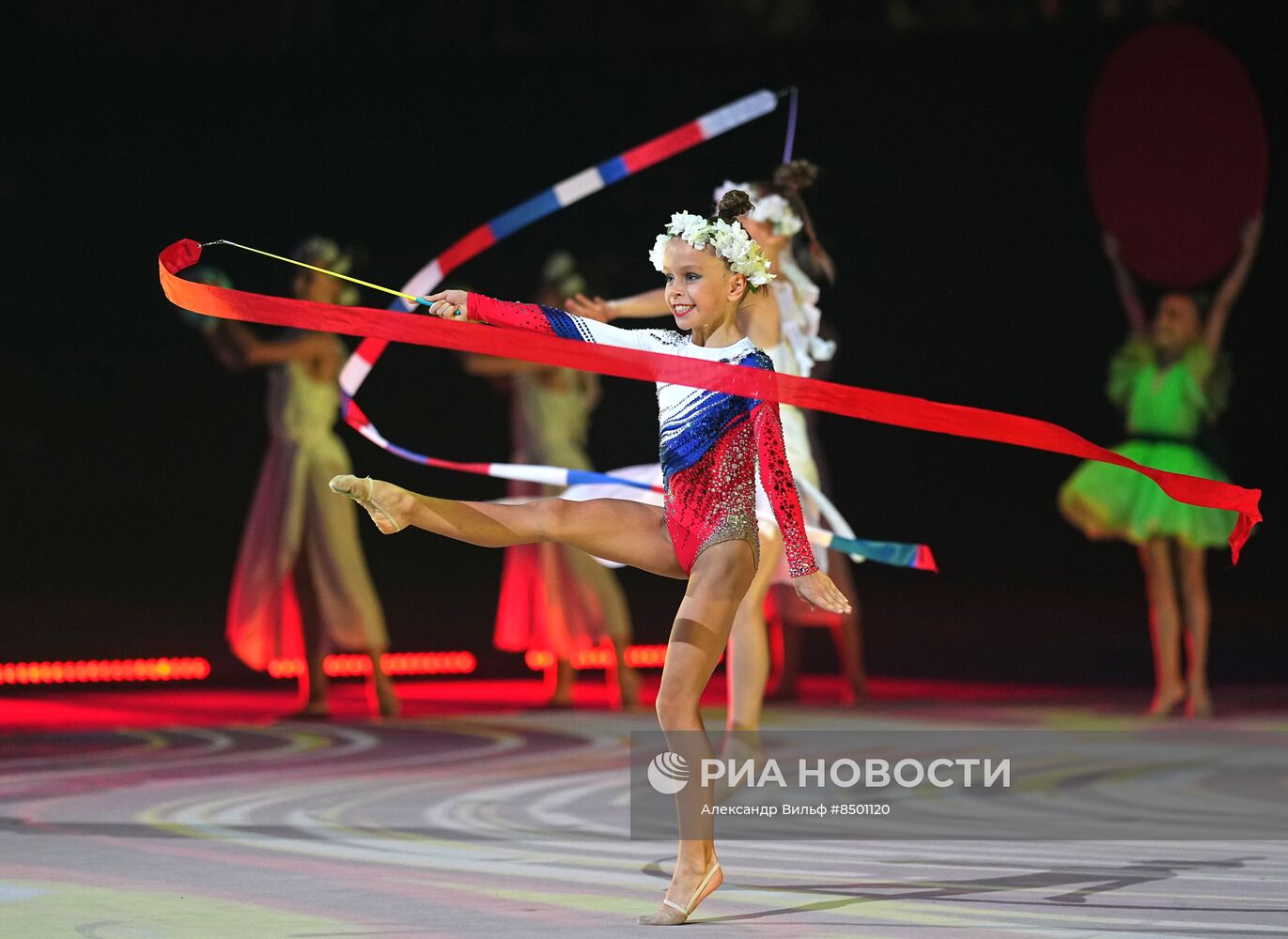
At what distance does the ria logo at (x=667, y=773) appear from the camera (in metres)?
4.61

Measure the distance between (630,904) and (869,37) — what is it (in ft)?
33.9

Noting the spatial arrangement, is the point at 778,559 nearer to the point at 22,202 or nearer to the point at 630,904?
the point at 630,904

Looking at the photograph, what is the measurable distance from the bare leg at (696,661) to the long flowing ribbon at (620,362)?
1.32 feet

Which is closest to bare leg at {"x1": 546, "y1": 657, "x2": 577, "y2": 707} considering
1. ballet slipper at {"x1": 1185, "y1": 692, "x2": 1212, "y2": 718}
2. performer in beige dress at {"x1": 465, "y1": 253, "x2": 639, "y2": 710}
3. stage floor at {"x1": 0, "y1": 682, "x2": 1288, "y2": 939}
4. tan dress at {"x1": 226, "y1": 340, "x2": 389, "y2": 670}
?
performer in beige dress at {"x1": 465, "y1": 253, "x2": 639, "y2": 710}

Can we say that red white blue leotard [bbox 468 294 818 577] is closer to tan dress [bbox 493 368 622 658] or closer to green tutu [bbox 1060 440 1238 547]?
green tutu [bbox 1060 440 1238 547]

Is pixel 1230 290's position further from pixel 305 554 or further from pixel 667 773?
pixel 667 773

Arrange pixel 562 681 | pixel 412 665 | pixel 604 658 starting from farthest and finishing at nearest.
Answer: pixel 604 658 → pixel 412 665 → pixel 562 681

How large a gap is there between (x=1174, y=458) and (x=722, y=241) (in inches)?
217

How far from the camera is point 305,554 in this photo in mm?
9797

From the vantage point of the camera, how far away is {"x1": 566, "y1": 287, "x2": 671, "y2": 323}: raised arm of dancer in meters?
6.27

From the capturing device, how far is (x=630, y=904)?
15.3 ft

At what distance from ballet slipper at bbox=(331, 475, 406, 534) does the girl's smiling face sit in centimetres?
88

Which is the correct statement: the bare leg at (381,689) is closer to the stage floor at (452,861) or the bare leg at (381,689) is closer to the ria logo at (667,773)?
the stage floor at (452,861)

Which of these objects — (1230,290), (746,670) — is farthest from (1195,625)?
(746,670)
